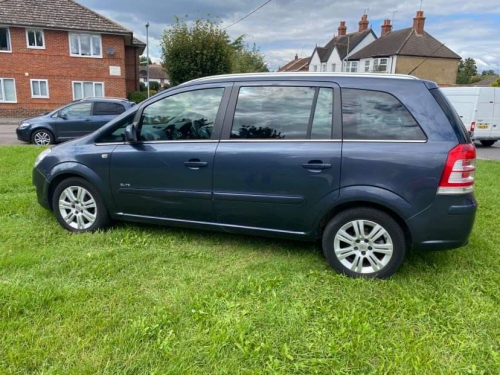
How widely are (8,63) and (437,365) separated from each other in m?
24.9

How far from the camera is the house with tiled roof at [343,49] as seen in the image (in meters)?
43.4

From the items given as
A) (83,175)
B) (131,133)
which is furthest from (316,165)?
(83,175)

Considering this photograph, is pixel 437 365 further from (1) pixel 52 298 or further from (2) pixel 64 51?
(2) pixel 64 51

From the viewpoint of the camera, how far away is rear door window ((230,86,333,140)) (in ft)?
10.5

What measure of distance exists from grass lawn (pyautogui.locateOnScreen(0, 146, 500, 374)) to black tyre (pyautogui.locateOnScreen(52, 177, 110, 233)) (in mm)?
194

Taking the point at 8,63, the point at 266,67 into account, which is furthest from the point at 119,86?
the point at 266,67

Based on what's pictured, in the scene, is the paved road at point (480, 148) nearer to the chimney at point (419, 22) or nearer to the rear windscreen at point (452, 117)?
the rear windscreen at point (452, 117)

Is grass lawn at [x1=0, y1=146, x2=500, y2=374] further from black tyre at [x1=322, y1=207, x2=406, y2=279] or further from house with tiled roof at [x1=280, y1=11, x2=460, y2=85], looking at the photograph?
house with tiled roof at [x1=280, y1=11, x2=460, y2=85]

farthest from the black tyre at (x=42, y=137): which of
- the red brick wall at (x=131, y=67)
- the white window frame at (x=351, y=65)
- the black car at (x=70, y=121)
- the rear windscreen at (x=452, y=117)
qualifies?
the white window frame at (x=351, y=65)

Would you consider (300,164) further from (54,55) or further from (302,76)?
(54,55)

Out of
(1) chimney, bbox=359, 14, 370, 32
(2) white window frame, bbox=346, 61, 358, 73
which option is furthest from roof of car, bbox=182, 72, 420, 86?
(1) chimney, bbox=359, 14, 370, 32

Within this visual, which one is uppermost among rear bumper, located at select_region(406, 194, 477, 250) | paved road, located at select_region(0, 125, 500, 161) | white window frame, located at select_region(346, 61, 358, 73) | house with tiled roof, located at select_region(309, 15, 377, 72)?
house with tiled roof, located at select_region(309, 15, 377, 72)

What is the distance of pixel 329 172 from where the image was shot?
311 cm

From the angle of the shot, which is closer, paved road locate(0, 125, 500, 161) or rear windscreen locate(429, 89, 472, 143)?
rear windscreen locate(429, 89, 472, 143)
